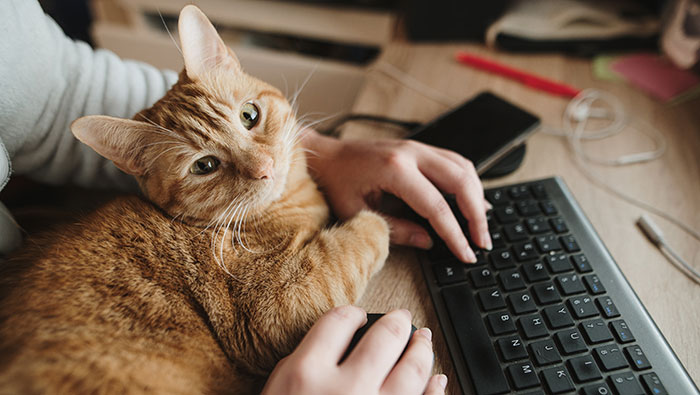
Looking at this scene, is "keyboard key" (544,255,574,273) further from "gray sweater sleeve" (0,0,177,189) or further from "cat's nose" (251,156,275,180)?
"gray sweater sleeve" (0,0,177,189)

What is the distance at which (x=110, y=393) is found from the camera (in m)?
0.52

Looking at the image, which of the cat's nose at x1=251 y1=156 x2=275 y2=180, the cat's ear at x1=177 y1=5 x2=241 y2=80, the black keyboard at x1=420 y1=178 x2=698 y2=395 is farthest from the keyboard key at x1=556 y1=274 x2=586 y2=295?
the cat's ear at x1=177 y1=5 x2=241 y2=80

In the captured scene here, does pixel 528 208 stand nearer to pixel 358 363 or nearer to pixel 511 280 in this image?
pixel 511 280

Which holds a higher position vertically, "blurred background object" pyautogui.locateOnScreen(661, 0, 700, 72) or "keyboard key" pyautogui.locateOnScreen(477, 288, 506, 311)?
"blurred background object" pyautogui.locateOnScreen(661, 0, 700, 72)

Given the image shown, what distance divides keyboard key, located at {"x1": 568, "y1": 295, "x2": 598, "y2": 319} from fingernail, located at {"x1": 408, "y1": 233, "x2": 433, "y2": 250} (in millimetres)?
236

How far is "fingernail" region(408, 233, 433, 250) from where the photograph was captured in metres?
0.73

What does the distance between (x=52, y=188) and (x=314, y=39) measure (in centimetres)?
94

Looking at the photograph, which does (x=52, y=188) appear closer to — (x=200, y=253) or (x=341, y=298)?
(x=200, y=253)

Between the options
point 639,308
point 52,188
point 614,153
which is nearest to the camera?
point 639,308

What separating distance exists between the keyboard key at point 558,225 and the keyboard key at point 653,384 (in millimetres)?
256

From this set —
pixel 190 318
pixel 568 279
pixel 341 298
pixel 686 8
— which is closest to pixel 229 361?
pixel 190 318

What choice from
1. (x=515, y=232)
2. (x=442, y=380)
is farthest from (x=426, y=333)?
(x=515, y=232)

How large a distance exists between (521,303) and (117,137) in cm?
72

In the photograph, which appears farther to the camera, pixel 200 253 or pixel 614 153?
pixel 614 153
